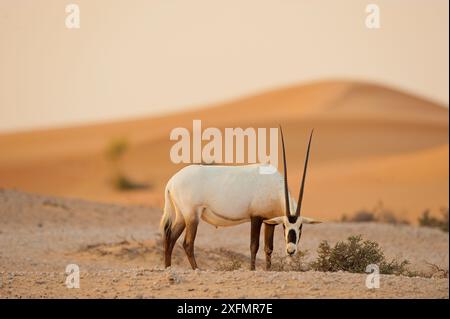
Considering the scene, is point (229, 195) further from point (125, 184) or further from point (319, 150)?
point (319, 150)

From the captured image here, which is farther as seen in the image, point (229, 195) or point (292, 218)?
point (229, 195)

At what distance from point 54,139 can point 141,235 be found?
59041mm

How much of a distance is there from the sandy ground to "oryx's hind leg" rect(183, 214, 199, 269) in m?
0.31

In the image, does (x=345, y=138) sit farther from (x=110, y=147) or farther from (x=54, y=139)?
(x=54, y=139)

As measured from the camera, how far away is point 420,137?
65.3m

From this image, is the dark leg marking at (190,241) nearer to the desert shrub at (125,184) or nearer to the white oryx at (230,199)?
the white oryx at (230,199)

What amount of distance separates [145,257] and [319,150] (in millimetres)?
43960

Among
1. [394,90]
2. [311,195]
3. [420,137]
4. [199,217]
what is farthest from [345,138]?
[199,217]

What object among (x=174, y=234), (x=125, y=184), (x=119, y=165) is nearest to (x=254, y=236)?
(x=174, y=234)

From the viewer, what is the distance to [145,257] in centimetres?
1830

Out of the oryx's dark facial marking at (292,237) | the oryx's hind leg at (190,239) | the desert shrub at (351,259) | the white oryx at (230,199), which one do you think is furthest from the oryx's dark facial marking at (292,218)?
the oryx's hind leg at (190,239)

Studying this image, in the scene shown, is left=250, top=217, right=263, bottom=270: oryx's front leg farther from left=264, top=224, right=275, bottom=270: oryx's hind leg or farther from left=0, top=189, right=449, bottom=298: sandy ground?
left=0, top=189, right=449, bottom=298: sandy ground

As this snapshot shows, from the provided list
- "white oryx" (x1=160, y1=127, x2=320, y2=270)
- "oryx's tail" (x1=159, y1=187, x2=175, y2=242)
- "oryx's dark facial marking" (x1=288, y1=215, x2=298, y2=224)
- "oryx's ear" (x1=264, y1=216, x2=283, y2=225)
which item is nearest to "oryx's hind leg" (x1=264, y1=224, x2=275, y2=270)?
"white oryx" (x1=160, y1=127, x2=320, y2=270)

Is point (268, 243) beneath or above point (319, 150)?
above
